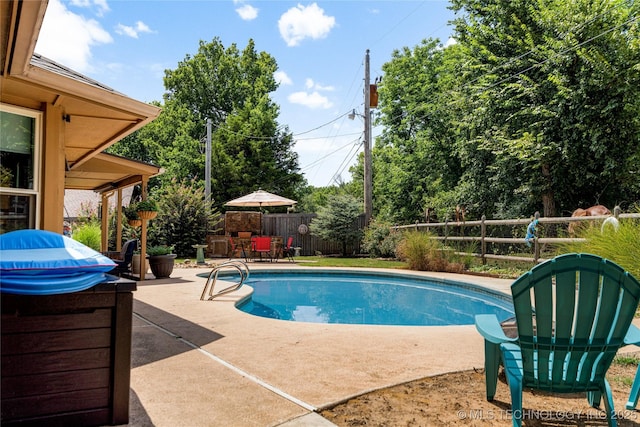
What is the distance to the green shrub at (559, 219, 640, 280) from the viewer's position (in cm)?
544

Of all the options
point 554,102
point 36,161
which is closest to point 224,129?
point 554,102

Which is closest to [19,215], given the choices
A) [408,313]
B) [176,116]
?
[408,313]

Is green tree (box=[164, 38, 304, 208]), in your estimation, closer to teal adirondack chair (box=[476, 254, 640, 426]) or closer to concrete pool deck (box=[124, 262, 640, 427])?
concrete pool deck (box=[124, 262, 640, 427])

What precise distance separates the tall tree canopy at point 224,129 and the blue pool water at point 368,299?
15.4m

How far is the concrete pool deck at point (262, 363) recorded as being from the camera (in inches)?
97.4

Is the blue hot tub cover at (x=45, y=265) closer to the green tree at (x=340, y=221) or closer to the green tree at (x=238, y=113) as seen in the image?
the green tree at (x=340, y=221)

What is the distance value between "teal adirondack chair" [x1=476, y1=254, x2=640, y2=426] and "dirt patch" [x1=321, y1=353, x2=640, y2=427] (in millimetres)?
307

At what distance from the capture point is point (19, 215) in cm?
371

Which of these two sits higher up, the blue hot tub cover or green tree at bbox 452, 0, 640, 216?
green tree at bbox 452, 0, 640, 216

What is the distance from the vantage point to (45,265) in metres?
1.97

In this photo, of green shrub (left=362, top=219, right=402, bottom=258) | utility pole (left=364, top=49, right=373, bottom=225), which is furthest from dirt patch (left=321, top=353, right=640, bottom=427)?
utility pole (left=364, top=49, right=373, bottom=225)

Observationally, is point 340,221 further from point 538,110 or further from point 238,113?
point 238,113

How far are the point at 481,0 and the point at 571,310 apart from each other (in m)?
16.8

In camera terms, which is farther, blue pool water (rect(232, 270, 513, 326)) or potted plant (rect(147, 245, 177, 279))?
potted plant (rect(147, 245, 177, 279))
